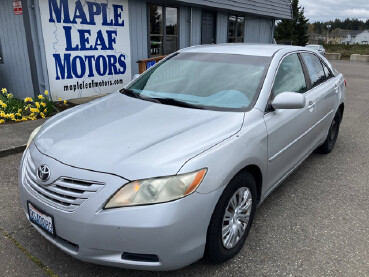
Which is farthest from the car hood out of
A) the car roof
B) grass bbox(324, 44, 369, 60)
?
grass bbox(324, 44, 369, 60)

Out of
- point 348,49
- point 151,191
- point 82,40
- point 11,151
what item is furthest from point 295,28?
point 151,191

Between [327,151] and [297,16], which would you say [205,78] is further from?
[297,16]

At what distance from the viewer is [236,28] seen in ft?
43.9

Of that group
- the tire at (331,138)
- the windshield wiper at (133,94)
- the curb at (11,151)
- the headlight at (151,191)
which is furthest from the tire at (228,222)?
the curb at (11,151)

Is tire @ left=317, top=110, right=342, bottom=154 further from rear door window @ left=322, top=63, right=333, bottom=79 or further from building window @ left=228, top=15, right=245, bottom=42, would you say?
building window @ left=228, top=15, right=245, bottom=42

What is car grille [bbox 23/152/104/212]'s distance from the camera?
197 cm

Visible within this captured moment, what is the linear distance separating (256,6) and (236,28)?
3.67 feet

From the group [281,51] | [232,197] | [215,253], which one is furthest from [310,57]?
[215,253]

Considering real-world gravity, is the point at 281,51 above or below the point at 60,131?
above

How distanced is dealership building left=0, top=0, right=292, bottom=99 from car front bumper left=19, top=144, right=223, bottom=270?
5.60 meters

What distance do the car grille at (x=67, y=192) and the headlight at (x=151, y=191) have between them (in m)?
0.14

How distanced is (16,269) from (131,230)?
3.68 ft

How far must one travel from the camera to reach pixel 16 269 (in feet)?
7.78

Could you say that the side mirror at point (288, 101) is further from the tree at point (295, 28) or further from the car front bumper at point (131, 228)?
the tree at point (295, 28)
